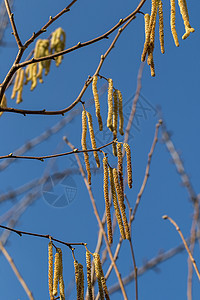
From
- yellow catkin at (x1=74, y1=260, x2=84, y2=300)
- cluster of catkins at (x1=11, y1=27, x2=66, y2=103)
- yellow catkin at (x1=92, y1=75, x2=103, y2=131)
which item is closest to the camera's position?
yellow catkin at (x1=74, y1=260, x2=84, y2=300)

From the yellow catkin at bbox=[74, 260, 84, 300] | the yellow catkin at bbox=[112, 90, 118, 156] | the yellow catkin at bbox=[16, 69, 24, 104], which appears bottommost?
the yellow catkin at bbox=[74, 260, 84, 300]

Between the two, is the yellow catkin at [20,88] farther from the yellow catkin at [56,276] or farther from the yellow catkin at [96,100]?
the yellow catkin at [56,276]

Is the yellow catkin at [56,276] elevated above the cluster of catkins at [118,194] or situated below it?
below

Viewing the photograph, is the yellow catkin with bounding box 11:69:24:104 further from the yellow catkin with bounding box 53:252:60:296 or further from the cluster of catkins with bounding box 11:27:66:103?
the yellow catkin with bounding box 53:252:60:296

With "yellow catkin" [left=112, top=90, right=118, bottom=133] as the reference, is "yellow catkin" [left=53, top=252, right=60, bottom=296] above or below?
below

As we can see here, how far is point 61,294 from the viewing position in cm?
106

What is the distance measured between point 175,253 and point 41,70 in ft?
4.15

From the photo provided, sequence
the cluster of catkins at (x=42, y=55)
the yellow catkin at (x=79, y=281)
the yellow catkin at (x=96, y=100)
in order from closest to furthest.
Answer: the yellow catkin at (x=79, y=281)
the yellow catkin at (x=96, y=100)
the cluster of catkins at (x=42, y=55)

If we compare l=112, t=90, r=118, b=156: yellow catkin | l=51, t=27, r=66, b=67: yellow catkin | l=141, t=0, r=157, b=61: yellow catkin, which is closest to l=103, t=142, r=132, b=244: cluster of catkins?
l=112, t=90, r=118, b=156: yellow catkin

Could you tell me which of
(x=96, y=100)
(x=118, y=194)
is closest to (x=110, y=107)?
(x=96, y=100)

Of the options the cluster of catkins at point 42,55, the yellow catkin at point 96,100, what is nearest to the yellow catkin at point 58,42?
the cluster of catkins at point 42,55

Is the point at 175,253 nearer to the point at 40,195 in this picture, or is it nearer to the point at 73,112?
the point at 40,195

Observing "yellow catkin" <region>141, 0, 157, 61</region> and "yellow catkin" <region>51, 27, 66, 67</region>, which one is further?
"yellow catkin" <region>51, 27, 66, 67</region>

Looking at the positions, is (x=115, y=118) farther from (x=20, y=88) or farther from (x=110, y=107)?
(x=20, y=88)
